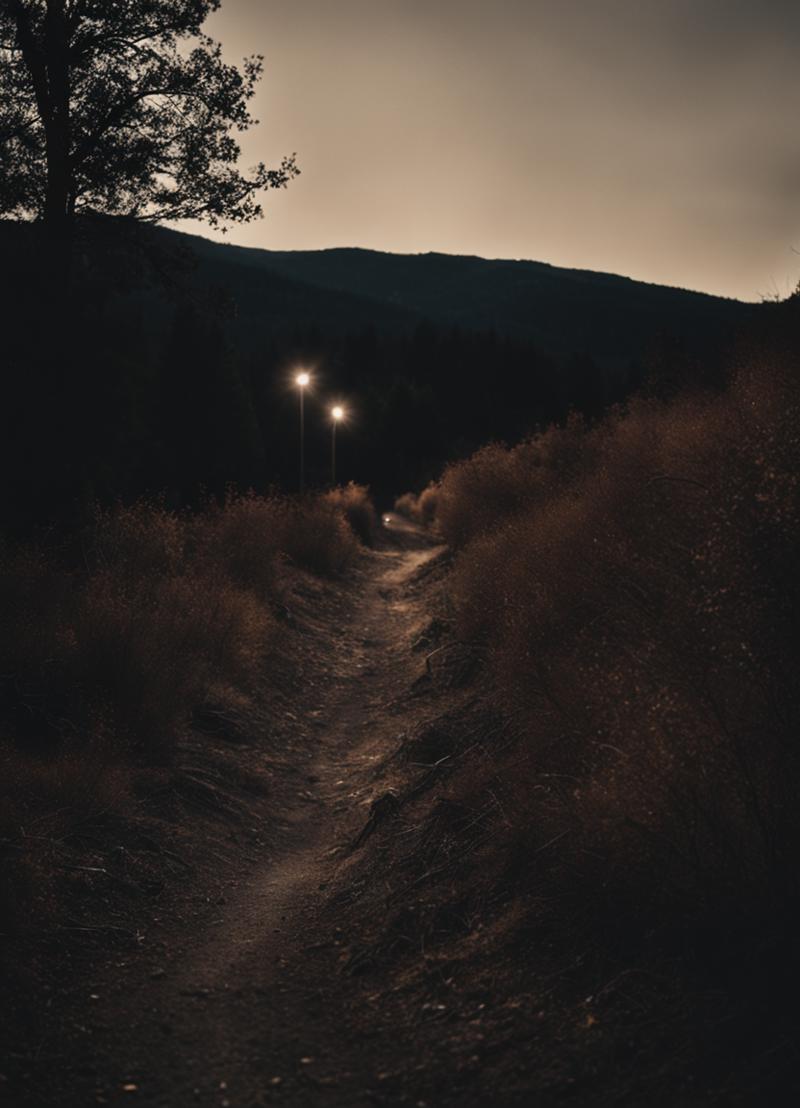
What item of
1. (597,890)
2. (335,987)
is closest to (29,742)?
(335,987)

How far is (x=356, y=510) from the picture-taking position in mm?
23438

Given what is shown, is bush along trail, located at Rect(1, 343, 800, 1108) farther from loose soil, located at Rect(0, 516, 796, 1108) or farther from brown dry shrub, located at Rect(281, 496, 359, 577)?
brown dry shrub, located at Rect(281, 496, 359, 577)

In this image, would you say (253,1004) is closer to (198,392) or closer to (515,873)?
(515,873)

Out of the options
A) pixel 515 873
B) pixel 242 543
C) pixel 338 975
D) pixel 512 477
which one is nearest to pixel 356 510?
pixel 512 477

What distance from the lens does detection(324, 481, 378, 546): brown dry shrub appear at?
2264cm

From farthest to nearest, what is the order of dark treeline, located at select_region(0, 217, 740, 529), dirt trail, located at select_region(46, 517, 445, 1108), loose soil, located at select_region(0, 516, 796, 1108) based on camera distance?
1. dark treeline, located at select_region(0, 217, 740, 529)
2. dirt trail, located at select_region(46, 517, 445, 1108)
3. loose soil, located at select_region(0, 516, 796, 1108)

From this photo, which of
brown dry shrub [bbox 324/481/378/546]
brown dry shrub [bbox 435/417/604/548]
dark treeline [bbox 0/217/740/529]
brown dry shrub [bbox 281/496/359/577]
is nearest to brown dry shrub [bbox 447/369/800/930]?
brown dry shrub [bbox 435/417/604/548]

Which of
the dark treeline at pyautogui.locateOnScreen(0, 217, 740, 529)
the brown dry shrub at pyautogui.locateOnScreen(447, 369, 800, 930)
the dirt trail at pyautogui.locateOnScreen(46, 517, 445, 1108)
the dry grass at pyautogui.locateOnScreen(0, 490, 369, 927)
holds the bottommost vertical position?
the dirt trail at pyautogui.locateOnScreen(46, 517, 445, 1108)

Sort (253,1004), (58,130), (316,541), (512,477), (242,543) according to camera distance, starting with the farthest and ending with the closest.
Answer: (316,541) → (512,477) → (242,543) → (58,130) → (253,1004)

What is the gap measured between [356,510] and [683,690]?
20167 millimetres

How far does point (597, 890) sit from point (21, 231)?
11609mm

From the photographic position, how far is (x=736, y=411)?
20.4 feet

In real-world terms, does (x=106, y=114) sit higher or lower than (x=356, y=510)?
higher

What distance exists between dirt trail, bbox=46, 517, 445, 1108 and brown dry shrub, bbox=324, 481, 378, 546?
16.2m
